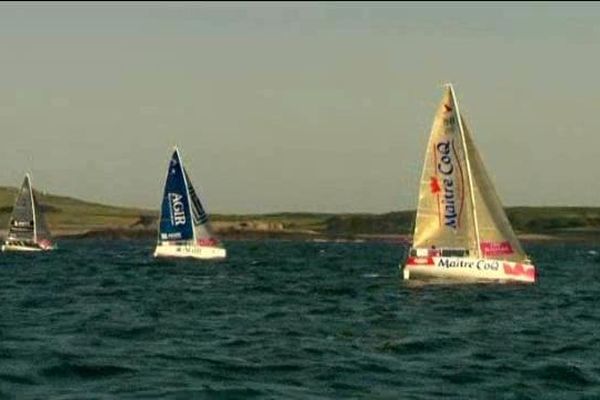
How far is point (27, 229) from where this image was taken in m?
137

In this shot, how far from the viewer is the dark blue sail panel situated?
337 feet

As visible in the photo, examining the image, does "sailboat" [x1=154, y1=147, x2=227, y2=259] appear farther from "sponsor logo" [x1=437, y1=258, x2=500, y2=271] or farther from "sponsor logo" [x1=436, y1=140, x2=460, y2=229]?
"sponsor logo" [x1=437, y1=258, x2=500, y2=271]

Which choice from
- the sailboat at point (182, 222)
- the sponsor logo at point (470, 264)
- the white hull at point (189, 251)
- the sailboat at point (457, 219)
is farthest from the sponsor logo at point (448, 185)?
the white hull at point (189, 251)

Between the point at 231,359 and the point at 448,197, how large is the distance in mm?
34759

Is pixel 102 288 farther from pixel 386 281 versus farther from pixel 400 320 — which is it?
pixel 400 320

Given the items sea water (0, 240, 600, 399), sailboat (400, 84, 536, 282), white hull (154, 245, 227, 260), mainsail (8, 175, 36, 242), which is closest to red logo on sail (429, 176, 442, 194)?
sailboat (400, 84, 536, 282)

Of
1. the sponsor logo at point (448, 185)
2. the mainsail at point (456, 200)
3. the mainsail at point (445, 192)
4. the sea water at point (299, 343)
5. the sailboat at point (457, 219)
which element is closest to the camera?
the sea water at point (299, 343)

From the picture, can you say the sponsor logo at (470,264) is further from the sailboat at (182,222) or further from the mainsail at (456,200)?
the sailboat at (182,222)

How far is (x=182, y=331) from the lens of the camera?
121 feet

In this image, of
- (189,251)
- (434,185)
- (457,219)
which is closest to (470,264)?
(457,219)

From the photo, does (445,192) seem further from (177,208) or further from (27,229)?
(27,229)

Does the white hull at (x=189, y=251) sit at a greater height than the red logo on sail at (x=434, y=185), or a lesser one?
lesser

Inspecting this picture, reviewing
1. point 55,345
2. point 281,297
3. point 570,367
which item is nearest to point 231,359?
point 55,345

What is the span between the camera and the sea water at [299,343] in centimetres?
2619
